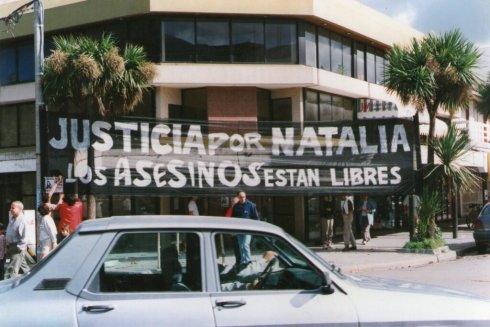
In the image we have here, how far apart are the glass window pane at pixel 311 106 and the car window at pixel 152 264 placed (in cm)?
1839

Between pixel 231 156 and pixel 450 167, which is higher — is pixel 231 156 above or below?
above

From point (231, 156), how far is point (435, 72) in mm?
6932

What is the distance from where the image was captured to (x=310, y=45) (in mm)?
22422

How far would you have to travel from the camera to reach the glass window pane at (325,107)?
77.5 feet

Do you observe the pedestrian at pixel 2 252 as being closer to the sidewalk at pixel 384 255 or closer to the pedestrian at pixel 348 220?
the sidewalk at pixel 384 255

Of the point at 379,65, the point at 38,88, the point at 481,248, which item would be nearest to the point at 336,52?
the point at 379,65

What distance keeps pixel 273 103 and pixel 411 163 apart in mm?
7145

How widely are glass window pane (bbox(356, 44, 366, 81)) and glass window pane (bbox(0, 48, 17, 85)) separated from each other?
14.3m

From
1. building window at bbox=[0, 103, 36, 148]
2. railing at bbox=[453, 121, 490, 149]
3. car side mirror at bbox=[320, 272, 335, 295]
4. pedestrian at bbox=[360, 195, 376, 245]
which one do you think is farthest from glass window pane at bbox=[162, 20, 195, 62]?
car side mirror at bbox=[320, 272, 335, 295]

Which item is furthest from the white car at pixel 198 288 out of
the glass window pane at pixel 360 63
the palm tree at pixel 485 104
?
the palm tree at pixel 485 104

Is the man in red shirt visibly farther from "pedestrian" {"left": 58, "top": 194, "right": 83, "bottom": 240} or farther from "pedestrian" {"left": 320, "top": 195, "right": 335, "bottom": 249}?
"pedestrian" {"left": 320, "top": 195, "right": 335, "bottom": 249}

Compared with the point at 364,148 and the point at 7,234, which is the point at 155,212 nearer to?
the point at 364,148

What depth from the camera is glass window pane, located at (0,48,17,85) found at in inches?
973

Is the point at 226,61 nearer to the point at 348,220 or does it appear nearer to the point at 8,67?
the point at 348,220
